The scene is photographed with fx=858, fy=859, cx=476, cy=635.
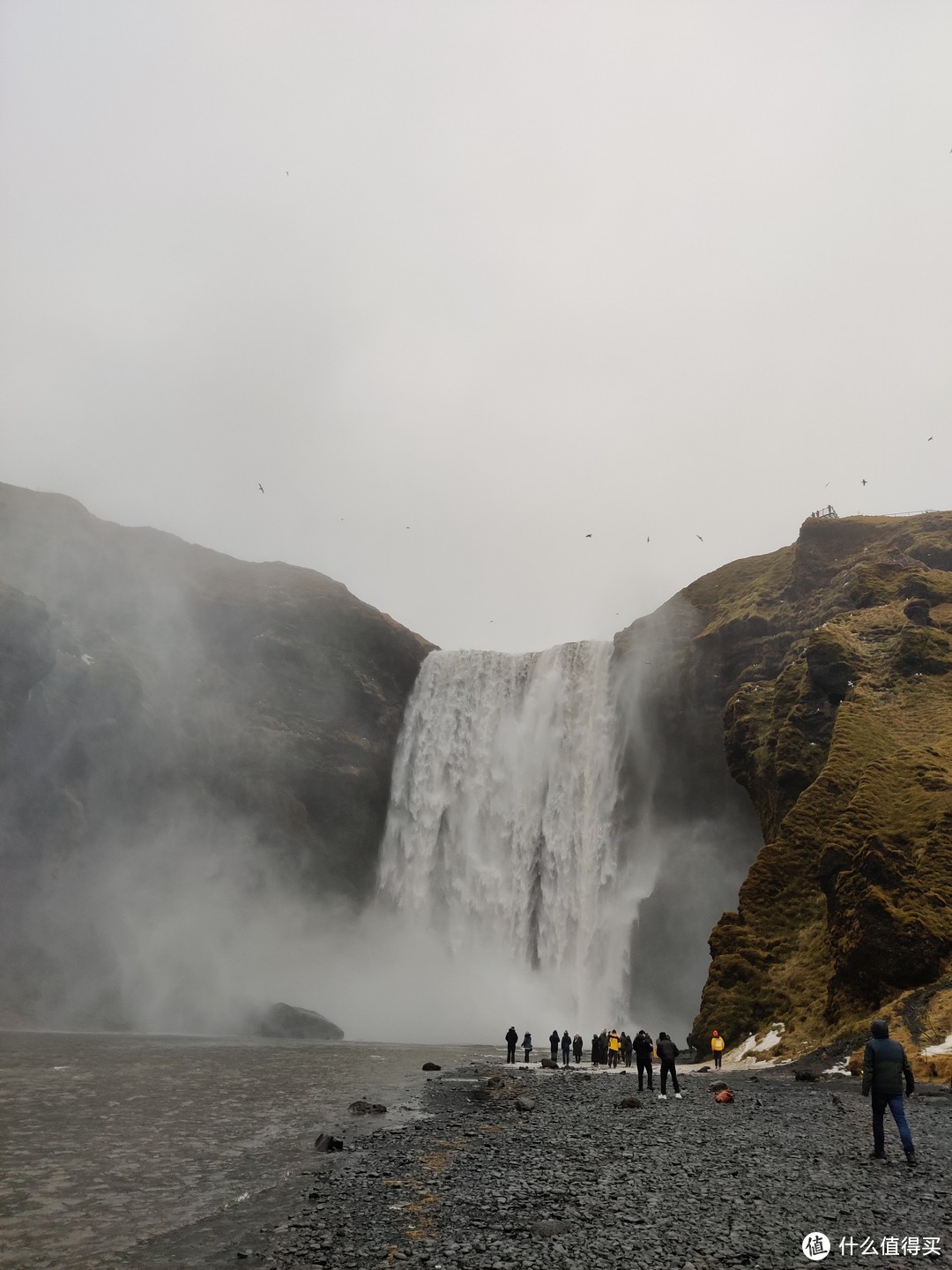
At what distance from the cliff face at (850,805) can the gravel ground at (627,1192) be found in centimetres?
802

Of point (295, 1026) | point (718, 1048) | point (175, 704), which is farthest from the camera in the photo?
point (175, 704)

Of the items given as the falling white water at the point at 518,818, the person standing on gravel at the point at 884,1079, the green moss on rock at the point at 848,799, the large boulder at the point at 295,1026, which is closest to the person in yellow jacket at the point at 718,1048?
the green moss on rock at the point at 848,799

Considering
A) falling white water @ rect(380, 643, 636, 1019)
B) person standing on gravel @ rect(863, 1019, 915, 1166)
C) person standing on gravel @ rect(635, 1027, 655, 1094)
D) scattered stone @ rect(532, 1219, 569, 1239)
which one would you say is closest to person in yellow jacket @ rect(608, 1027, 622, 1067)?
person standing on gravel @ rect(635, 1027, 655, 1094)

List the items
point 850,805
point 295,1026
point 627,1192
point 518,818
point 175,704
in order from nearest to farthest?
1. point 627,1192
2. point 850,805
3. point 295,1026
4. point 518,818
5. point 175,704

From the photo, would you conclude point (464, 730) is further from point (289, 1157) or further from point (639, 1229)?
point (639, 1229)

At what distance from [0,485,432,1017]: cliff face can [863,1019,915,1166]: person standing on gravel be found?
51.3 meters

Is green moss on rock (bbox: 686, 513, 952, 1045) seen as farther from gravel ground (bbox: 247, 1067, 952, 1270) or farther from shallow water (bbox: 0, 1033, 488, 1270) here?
shallow water (bbox: 0, 1033, 488, 1270)

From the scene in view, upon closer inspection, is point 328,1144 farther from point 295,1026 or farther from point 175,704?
point 175,704

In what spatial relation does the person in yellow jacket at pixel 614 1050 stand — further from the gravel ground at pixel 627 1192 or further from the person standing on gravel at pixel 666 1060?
the gravel ground at pixel 627 1192

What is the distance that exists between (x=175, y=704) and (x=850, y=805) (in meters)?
51.6

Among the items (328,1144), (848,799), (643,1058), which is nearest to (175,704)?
(848,799)

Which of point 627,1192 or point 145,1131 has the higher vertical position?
point 627,1192

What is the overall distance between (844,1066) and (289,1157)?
1661cm

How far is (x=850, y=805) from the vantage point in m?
30.9
